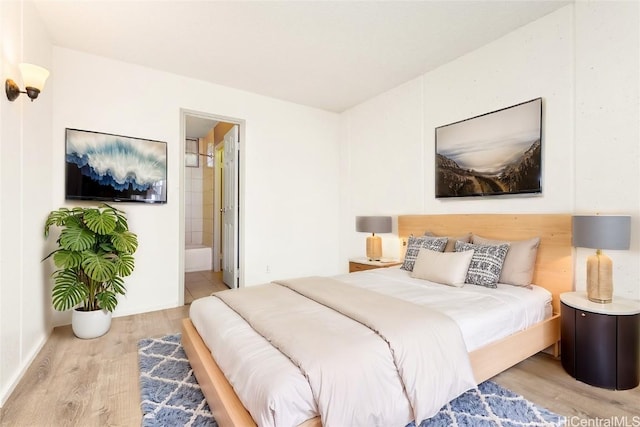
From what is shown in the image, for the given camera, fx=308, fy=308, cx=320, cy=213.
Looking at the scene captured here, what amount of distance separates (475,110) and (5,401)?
4.17 m

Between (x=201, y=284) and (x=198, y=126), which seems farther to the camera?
(x=198, y=126)

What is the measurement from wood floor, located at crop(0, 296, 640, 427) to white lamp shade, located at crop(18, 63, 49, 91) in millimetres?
1960

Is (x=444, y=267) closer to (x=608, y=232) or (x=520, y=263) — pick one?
(x=520, y=263)

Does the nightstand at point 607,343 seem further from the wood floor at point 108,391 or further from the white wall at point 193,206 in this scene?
the white wall at point 193,206

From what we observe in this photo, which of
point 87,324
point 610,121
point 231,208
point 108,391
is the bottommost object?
point 108,391

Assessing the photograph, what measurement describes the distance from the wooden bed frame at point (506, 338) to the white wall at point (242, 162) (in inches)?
59.4

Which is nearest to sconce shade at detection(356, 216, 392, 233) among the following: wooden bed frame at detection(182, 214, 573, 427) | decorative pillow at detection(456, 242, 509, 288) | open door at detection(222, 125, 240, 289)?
wooden bed frame at detection(182, 214, 573, 427)

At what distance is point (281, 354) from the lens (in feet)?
4.60

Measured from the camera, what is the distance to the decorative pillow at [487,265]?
2.42 meters

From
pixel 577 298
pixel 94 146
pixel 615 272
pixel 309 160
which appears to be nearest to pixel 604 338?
pixel 577 298

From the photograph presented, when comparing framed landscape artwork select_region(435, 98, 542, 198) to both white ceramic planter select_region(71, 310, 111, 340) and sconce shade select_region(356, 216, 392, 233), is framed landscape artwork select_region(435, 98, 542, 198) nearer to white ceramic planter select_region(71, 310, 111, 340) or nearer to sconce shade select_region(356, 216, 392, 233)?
sconce shade select_region(356, 216, 392, 233)

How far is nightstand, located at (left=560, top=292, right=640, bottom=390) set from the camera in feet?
6.17

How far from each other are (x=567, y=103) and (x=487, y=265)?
55.8 inches

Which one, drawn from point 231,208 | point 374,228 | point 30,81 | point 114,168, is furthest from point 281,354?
point 231,208
